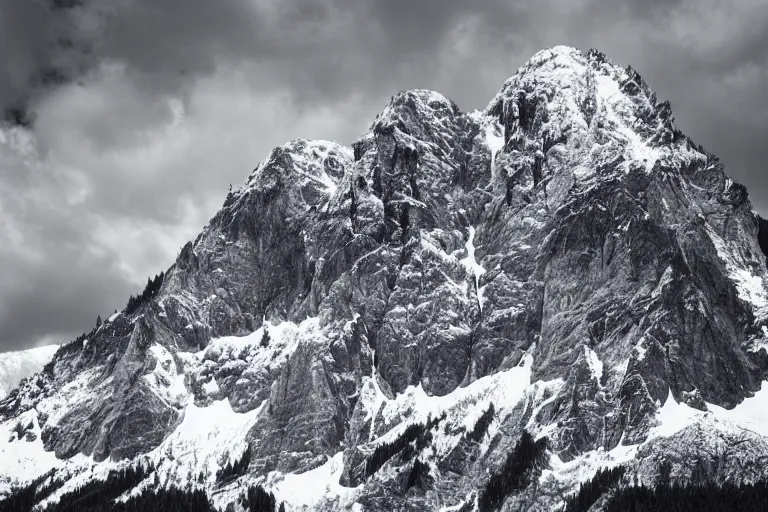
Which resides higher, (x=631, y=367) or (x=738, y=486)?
(x=631, y=367)

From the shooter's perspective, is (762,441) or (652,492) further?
(762,441)

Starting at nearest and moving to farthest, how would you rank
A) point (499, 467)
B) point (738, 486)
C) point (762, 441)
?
1. point (738, 486)
2. point (762, 441)
3. point (499, 467)

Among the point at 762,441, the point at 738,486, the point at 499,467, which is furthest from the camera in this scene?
the point at 499,467

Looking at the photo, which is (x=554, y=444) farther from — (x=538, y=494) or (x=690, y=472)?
(x=690, y=472)

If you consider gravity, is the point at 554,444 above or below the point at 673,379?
below

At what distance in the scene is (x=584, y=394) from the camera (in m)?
199

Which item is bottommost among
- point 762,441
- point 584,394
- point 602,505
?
point 602,505

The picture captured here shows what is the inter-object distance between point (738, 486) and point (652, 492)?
1422 cm

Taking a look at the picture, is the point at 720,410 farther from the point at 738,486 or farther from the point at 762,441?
the point at 738,486

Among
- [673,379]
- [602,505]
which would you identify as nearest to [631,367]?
[673,379]

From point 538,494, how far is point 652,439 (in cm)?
2303

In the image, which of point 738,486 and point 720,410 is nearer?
point 738,486

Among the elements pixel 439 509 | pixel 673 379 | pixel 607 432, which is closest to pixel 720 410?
pixel 673 379

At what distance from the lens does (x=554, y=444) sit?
194000mm
